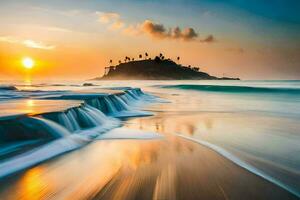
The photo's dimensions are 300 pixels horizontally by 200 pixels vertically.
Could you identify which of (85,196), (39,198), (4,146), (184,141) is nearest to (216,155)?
(184,141)

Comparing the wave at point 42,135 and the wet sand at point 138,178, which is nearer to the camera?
the wet sand at point 138,178

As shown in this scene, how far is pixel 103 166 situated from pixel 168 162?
117cm

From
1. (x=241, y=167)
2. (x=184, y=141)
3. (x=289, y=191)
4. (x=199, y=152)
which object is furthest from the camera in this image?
(x=184, y=141)

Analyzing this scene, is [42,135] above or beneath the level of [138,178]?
above

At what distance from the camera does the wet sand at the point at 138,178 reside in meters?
3.93

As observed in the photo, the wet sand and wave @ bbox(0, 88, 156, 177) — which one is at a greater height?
wave @ bbox(0, 88, 156, 177)

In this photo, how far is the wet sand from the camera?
3.93m

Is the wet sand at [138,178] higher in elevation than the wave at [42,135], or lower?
lower

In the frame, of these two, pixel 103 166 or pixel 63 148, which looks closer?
pixel 103 166

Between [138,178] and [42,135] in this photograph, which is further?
[42,135]

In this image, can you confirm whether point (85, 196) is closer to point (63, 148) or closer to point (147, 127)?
point (63, 148)

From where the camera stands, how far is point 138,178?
4523 millimetres

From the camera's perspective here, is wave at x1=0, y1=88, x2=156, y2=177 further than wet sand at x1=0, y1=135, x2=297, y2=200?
Yes

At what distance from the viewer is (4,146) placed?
580 cm
